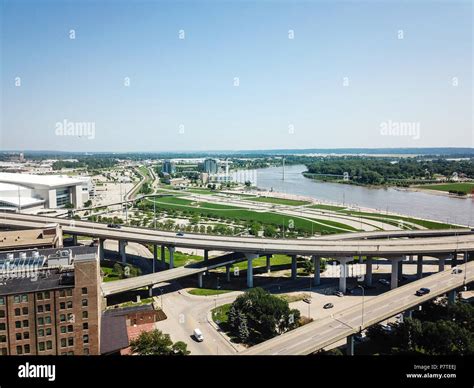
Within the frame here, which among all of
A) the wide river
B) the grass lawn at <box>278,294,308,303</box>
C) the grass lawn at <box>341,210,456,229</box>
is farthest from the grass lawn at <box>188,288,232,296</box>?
the wide river

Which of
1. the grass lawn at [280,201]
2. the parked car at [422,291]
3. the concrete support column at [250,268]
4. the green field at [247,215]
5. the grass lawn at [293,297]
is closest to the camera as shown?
the parked car at [422,291]

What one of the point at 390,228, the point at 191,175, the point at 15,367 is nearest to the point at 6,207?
the point at 390,228

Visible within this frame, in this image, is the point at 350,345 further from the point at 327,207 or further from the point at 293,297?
the point at 327,207

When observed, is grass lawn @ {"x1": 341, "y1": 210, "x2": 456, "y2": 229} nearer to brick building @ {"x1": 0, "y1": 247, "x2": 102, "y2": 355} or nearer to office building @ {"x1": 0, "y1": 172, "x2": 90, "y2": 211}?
brick building @ {"x1": 0, "y1": 247, "x2": 102, "y2": 355}

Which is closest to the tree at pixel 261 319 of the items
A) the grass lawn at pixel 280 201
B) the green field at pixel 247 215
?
the green field at pixel 247 215

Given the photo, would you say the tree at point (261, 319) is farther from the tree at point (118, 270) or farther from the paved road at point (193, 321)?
the tree at point (118, 270)

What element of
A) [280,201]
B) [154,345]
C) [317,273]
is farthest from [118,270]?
[280,201]

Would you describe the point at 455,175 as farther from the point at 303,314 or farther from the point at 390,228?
the point at 303,314
